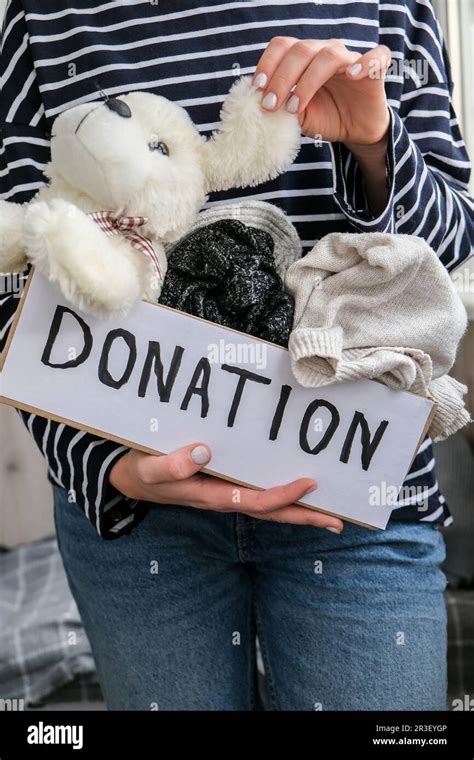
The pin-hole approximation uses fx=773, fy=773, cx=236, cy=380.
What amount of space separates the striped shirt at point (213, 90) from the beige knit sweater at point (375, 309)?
64 mm

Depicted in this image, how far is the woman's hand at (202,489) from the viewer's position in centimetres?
57

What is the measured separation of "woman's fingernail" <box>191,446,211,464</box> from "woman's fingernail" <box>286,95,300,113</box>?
26 cm

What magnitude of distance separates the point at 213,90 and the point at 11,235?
0.72 ft

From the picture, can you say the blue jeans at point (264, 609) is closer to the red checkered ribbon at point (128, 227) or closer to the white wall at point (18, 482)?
the red checkered ribbon at point (128, 227)

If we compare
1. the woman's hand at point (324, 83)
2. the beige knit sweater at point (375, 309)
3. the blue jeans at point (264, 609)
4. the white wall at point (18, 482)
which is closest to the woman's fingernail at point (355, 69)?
the woman's hand at point (324, 83)

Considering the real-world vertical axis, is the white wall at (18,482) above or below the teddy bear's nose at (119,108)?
below

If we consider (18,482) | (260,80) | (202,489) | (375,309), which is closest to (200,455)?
(202,489)

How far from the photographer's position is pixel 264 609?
0.73 meters

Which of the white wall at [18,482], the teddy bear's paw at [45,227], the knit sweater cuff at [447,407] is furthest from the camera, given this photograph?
the white wall at [18,482]

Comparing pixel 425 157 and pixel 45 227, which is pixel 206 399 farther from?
pixel 425 157

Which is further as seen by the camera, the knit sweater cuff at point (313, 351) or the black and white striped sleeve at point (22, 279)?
the black and white striped sleeve at point (22, 279)

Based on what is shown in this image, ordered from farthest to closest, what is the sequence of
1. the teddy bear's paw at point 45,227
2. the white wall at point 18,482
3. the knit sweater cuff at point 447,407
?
the white wall at point 18,482 < the knit sweater cuff at point 447,407 < the teddy bear's paw at point 45,227
